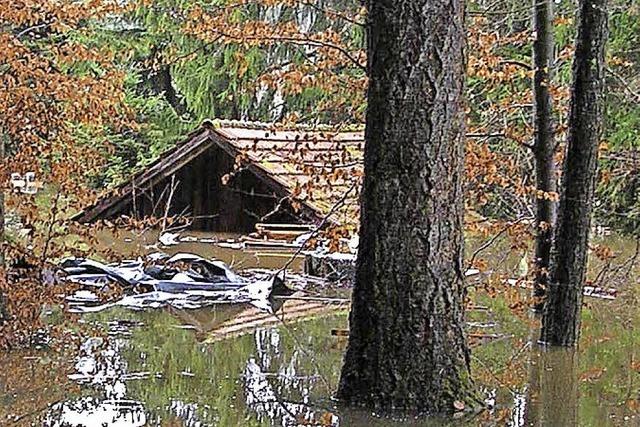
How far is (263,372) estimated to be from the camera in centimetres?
774

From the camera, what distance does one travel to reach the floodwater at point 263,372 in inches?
249

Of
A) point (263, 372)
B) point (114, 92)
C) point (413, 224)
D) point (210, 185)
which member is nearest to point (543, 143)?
point (263, 372)

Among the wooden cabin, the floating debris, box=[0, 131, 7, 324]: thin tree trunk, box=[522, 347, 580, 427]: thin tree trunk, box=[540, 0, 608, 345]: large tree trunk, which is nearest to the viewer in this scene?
box=[522, 347, 580, 427]: thin tree trunk

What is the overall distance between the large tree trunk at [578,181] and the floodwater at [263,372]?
0.33 m

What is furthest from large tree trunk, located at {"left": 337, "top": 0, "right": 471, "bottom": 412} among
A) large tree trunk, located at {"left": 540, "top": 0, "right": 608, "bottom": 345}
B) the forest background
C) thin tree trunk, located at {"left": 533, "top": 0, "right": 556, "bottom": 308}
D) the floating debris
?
the floating debris

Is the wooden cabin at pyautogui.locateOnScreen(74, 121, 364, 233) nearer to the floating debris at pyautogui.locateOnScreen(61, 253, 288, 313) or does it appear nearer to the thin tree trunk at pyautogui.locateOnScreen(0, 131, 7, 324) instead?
Result: the floating debris at pyautogui.locateOnScreen(61, 253, 288, 313)

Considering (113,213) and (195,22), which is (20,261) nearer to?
(195,22)

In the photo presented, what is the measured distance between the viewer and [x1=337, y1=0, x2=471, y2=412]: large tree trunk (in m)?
6.07

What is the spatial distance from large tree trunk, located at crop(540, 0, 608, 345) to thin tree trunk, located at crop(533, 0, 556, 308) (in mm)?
1396

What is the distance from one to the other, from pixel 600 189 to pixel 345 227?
9676 millimetres

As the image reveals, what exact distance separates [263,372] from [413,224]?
7.15 ft

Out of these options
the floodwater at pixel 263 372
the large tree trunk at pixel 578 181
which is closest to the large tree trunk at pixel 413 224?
the floodwater at pixel 263 372

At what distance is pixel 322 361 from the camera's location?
8203 millimetres

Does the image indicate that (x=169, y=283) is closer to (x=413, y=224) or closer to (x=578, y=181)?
(x=578, y=181)
